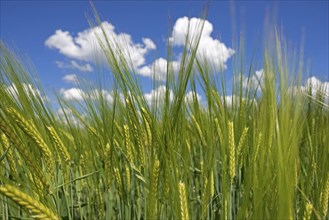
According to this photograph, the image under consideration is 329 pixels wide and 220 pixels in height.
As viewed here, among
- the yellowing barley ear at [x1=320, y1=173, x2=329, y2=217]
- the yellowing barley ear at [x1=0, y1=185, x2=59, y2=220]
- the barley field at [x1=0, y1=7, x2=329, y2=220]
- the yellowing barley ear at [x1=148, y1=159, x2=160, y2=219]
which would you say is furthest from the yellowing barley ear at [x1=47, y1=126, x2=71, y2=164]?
the yellowing barley ear at [x1=320, y1=173, x2=329, y2=217]

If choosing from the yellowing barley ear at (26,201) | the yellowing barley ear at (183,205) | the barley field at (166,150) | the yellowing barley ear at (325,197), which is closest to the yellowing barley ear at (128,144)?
the barley field at (166,150)

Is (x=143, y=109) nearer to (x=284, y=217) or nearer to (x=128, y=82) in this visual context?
(x=128, y=82)

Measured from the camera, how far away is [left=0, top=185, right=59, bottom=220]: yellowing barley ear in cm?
59

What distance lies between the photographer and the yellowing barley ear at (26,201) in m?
0.59

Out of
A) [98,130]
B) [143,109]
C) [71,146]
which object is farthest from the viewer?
[71,146]

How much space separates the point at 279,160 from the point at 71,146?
1.56m

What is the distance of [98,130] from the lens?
5.20 feet

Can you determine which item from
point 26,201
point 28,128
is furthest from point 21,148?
point 26,201

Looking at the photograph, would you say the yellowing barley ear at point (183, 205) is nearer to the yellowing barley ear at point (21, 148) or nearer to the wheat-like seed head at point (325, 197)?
the yellowing barley ear at point (21, 148)

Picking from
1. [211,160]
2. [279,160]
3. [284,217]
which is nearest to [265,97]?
[211,160]

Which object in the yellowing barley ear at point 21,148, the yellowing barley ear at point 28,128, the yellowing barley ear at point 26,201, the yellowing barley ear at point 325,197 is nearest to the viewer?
the yellowing barley ear at point 26,201

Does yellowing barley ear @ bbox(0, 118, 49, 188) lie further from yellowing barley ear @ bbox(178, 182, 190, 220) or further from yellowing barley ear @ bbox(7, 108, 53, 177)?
yellowing barley ear @ bbox(178, 182, 190, 220)

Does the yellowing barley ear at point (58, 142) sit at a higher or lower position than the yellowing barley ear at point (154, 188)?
higher

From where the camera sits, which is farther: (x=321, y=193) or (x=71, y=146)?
(x=71, y=146)
